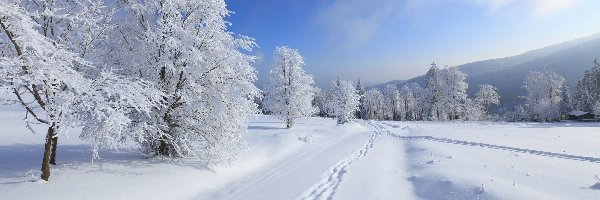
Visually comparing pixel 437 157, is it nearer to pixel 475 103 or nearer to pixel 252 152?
pixel 252 152

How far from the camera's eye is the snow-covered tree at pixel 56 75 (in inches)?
332

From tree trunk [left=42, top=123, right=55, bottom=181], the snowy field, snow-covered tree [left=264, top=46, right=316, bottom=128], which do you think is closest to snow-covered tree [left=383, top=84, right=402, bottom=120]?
snow-covered tree [left=264, top=46, right=316, bottom=128]

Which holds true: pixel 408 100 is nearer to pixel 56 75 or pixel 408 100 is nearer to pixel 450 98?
pixel 450 98

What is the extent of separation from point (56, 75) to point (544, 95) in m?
84.4

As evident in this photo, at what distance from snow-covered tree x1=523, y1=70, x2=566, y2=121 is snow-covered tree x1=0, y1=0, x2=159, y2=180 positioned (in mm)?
77722

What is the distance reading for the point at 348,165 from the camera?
690 inches

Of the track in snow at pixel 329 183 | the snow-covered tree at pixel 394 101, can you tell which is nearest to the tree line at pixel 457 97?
the track in snow at pixel 329 183

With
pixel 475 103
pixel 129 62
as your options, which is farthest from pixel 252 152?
pixel 475 103

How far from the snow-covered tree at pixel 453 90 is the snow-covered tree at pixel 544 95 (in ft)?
46.4

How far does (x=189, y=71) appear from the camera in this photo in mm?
14266

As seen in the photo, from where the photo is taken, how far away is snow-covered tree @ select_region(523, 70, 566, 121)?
233 ft

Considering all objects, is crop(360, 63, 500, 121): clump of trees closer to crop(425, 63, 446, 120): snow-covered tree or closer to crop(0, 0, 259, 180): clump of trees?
crop(425, 63, 446, 120): snow-covered tree

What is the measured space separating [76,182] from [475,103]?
94.2m

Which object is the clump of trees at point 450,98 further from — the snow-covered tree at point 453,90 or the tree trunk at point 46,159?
the tree trunk at point 46,159
